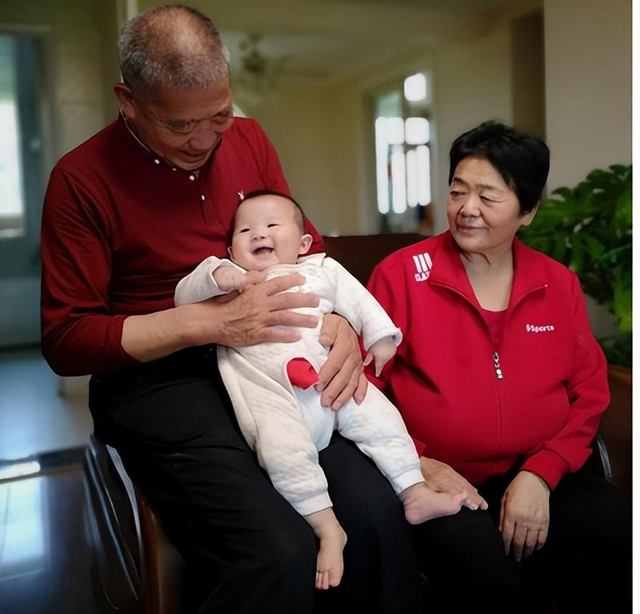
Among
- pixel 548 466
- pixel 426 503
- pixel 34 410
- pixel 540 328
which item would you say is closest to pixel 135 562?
pixel 426 503

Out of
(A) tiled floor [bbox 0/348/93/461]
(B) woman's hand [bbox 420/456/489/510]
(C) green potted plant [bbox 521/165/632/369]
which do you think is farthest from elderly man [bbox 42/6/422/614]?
(A) tiled floor [bbox 0/348/93/461]

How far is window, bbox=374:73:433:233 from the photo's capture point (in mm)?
2287

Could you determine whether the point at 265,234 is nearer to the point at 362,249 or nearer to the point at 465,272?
the point at 465,272

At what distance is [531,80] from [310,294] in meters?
1.46

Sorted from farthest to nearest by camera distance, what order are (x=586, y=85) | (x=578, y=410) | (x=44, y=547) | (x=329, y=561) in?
(x=586, y=85) → (x=44, y=547) → (x=578, y=410) → (x=329, y=561)

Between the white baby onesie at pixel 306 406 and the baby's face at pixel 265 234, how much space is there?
0.03 metres

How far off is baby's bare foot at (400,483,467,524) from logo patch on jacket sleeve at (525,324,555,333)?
356 millimetres

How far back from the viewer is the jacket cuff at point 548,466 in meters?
1.20

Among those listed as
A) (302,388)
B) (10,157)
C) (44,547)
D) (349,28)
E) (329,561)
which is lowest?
(44,547)

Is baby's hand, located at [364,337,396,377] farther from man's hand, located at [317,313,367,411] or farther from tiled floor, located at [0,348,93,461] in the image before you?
tiled floor, located at [0,348,93,461]

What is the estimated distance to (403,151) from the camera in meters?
2.39

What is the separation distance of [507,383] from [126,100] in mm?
825

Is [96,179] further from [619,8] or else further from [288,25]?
[619,8]

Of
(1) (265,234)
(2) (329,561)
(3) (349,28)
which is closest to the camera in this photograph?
(2) (329,561)
